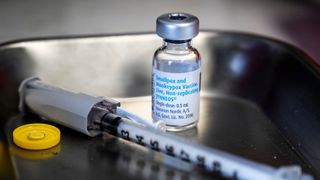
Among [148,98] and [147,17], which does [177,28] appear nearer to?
[148,98]

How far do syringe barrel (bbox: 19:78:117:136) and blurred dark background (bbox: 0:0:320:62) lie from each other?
6.2 inches

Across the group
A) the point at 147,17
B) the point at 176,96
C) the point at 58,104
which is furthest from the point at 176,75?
the point at 147,17

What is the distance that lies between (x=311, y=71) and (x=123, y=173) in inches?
9.4

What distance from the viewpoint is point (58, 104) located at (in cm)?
62

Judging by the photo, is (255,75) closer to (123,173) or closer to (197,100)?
(197,100)

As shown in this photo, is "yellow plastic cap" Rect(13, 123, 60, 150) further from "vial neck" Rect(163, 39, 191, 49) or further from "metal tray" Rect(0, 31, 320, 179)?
"vial neck" Rect(163, 39, 191, 49)

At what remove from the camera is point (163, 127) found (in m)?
0.60

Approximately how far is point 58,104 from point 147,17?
30cm

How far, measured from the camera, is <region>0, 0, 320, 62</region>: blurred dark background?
834 millimetres

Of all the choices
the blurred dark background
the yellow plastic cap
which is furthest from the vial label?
the blurred dark background

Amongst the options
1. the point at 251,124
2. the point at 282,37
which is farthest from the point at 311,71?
the point at 282,37

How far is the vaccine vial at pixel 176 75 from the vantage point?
1.94 ft

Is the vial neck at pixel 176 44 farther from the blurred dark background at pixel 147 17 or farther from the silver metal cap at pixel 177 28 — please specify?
the blurred dark background at pixel 147 17

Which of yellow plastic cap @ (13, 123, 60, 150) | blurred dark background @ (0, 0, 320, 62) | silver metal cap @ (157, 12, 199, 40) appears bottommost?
yellow plastic cap @ (13, 123, 60, 150)
